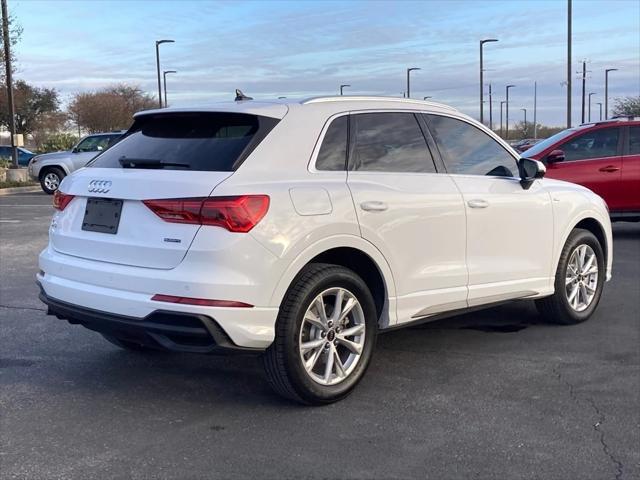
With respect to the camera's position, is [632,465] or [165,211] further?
[165,211]

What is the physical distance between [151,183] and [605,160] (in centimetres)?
852

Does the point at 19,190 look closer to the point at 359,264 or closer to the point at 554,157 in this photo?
the point at 554,157

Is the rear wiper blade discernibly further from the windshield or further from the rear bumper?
the windshield

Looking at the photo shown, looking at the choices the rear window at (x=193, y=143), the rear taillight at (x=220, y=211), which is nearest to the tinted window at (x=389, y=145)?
the rear window at (x=193, y=143)

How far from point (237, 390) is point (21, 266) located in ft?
17.4

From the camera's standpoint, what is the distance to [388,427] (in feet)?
12.6

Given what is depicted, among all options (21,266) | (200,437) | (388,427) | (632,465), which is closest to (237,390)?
(200,437)

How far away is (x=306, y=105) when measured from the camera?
4.34 m

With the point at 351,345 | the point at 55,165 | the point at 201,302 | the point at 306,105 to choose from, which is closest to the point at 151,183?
the point at 201,302

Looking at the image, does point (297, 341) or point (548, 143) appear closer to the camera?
point (297, 341)

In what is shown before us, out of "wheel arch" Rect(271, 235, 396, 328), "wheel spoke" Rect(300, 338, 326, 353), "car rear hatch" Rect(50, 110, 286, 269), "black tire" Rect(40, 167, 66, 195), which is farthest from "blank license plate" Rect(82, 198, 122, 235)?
"black tire" Rect(40, 167, 66, 195)

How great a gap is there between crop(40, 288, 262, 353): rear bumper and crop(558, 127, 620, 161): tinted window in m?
8.26

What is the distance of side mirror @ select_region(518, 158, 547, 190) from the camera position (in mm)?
5406

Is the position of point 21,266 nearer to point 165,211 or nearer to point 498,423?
point 165,211
